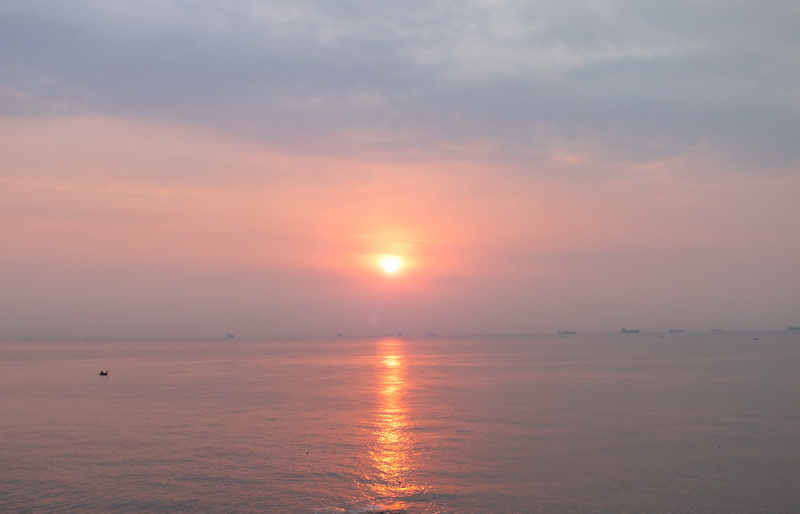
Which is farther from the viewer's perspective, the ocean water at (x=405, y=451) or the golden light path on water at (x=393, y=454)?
the golden light path on water at (x=393, y=454)

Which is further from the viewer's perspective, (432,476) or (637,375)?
(637,375)

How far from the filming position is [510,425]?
53.2 meters

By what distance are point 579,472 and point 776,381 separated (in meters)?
70.5

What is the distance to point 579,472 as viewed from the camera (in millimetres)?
37344

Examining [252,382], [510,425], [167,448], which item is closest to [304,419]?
[167,448]

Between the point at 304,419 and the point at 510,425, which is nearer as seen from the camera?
the point at 510,425

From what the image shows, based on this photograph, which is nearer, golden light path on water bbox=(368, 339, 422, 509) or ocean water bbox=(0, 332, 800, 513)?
ocean water bbox=(0, 332, 800, 513)

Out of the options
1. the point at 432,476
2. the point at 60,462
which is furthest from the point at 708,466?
the point at 60,462

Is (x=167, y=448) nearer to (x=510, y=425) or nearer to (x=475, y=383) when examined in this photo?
(x=510, y=425)

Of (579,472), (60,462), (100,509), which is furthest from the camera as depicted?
(60,462)

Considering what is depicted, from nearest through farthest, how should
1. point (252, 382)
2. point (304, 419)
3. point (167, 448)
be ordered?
point (167, 448) → point (304, 419) → point (252, 382)

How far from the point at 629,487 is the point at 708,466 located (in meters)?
7.71

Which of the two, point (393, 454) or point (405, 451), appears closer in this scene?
point (393, 454)

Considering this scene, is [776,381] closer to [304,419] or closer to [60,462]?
[304,419]
